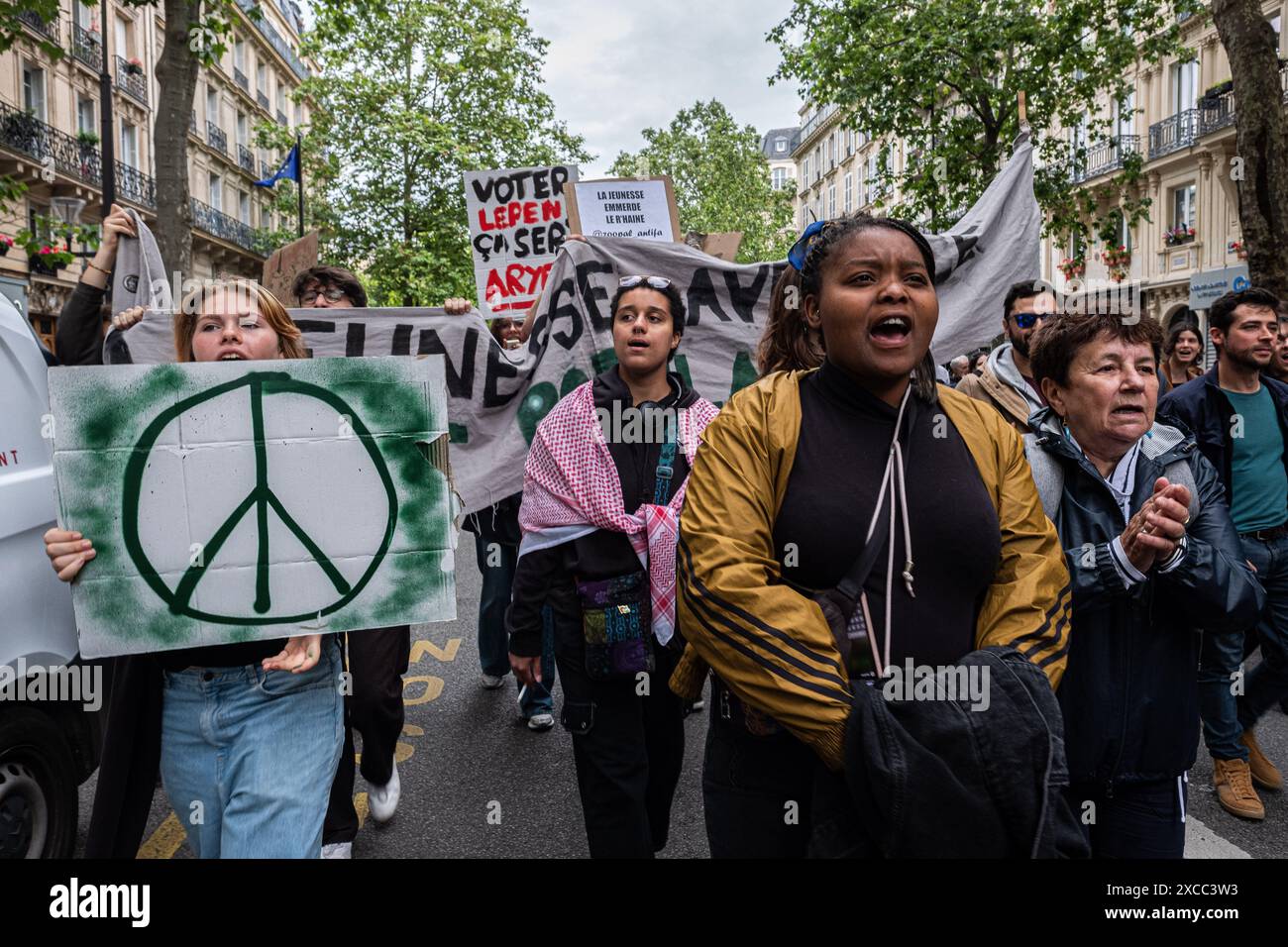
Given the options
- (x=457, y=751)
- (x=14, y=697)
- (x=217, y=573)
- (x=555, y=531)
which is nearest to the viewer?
(x=217, y=573)

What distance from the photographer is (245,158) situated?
40750 millimetres

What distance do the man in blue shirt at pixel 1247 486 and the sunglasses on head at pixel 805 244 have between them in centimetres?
276

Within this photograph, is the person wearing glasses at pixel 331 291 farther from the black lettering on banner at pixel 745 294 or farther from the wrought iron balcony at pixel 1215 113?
the wrought iron balcony at pixel 1215 113

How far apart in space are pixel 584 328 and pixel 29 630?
2.82m

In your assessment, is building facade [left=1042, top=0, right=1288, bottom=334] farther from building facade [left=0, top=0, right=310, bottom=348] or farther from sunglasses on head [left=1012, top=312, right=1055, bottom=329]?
building facade [left=0, top=0, right=310, bottom=348]

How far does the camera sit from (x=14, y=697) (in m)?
2.66

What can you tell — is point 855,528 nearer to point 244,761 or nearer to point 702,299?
point 244,761

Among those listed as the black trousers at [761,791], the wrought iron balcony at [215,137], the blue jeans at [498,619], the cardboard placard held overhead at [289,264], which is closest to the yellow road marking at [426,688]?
the blue jeans at [498,619]

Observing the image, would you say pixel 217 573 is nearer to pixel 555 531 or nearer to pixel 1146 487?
pixel 555 531

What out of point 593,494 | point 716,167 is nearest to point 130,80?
point 716,167

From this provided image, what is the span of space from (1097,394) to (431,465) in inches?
64.6

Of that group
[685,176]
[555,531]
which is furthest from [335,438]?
[685,176]

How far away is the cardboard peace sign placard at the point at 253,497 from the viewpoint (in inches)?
77.2

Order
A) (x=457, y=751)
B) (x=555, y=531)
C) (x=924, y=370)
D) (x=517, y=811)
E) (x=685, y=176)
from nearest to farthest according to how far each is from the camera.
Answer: (x=924, y=370)
(x=555, y=531)
(x=517, y=811)
(x=457, y=751)
(x=685, y=176)
